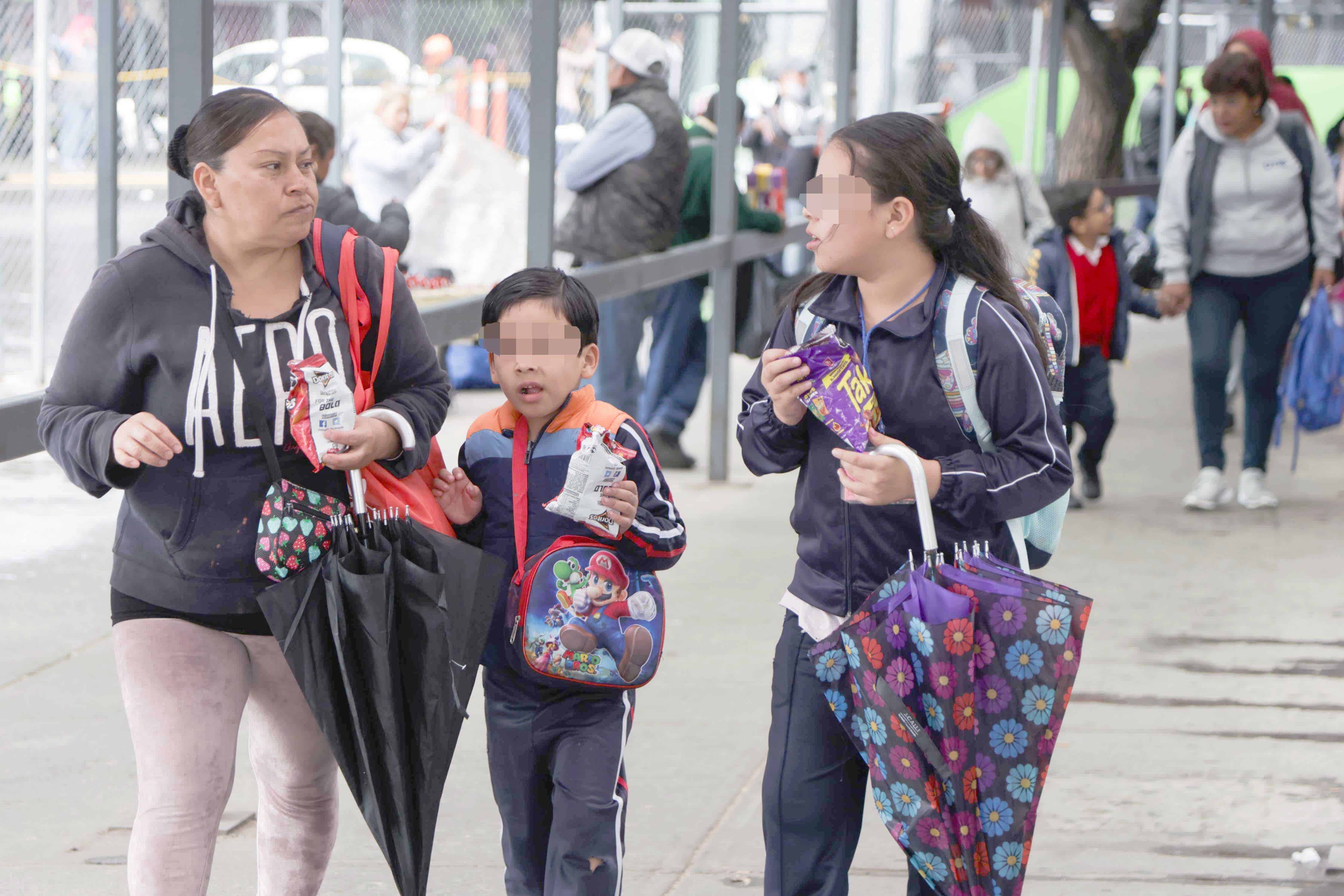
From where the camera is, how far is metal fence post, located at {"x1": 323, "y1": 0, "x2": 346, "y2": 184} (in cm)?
821

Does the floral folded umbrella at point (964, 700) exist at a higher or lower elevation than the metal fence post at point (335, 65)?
lower

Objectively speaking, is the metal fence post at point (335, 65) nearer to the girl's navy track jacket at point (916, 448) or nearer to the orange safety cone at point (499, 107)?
the orange safety cone at point (499, 107)

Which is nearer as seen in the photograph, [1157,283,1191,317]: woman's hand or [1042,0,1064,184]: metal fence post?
[1157,283,1191,317]: woman's hand

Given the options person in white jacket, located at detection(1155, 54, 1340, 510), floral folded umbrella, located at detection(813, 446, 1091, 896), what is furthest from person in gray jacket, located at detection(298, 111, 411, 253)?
person in white jacket, located at detection(1155, 54, 1340, 510)

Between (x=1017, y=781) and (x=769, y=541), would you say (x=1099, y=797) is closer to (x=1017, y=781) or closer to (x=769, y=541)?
(x=1017, y=781)

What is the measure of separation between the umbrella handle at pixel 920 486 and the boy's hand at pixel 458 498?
2.50ft

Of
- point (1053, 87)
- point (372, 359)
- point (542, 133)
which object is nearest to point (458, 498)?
point (372, 359)

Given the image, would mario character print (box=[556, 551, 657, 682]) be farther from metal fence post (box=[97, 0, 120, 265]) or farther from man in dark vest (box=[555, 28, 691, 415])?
man in dark vest (box=[555, 28, 691, 415])

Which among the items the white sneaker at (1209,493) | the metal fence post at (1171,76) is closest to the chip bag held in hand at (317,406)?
the white sneaker at (1209,493)

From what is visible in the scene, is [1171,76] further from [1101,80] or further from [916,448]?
[916,448]

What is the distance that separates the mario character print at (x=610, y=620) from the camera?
302 centimetres

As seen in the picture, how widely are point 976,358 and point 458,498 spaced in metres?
0.93

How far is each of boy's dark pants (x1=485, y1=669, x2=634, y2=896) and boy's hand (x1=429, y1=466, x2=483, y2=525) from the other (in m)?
0.28

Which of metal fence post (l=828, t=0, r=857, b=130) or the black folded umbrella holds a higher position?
metal fence post (l=828, t=0, r=857, b=130)
